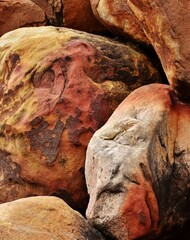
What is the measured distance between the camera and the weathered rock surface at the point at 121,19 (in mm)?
3213

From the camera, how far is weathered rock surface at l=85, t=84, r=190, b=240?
7.88 ft

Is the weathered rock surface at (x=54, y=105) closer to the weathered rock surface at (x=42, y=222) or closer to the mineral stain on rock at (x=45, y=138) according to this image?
the mineral stain on rock at (x=45, y=138)

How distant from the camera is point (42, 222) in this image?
231 centimetres

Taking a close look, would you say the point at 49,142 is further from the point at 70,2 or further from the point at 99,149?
the point at 70,2

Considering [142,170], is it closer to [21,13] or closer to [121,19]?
[121,19]

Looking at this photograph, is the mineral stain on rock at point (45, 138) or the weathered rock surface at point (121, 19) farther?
the weathered rock surface at point (121, 19)

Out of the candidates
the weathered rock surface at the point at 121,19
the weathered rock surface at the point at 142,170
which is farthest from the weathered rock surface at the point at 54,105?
the weathered rock surface at the point at 142,170

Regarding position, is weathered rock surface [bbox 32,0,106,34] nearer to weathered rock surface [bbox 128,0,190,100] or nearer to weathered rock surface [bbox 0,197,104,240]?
weathered rock surface [bbox 128,0,190,100]

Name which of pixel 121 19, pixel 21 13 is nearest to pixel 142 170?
pixel 121 19

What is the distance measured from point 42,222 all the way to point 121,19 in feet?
4.09

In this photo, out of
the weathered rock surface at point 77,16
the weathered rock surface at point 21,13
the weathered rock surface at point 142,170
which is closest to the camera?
the weathered rock surface at point 142,170

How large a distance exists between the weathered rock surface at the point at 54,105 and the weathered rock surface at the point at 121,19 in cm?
14

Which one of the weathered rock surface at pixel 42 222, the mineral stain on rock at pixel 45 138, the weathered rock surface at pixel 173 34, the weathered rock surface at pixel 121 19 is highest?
the weathered rock surface at pixel 173 34

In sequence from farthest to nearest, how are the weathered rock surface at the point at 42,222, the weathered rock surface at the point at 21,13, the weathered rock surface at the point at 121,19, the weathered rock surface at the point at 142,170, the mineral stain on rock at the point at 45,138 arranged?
the weathered rock surface at the point at 21,13 → the weathered rock surface at the point at 121,19 → the mineral stain on rock at the point at 45,138 → the weathered rock surface at the point at 142,170 → the weathered rock surface at the point at 42,222
